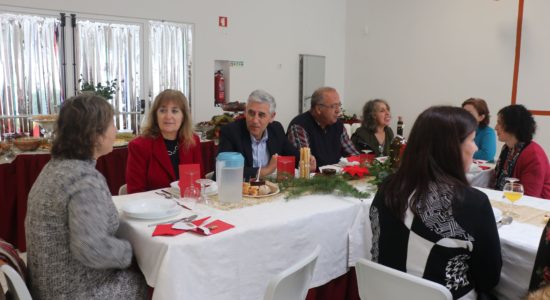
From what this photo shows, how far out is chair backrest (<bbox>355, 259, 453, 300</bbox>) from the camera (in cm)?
128

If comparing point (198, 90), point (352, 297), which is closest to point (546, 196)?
point (352, 297)

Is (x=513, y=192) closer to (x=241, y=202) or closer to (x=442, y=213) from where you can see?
(x=442, y=213)

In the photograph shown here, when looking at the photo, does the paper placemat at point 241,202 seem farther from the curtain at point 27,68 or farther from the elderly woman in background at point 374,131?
the curtain at point 27,68

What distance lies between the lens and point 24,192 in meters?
3.44

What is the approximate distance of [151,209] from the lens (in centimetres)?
182

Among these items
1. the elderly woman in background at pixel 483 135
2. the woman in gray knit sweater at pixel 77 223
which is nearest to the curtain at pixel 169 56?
the elderly woman in background at pixel 483 135

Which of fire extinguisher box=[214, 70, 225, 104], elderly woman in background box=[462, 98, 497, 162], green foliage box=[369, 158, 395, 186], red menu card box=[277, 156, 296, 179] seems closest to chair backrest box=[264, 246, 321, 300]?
red menu card box=[277, 156, 296, 179]

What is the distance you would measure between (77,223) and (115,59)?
15.2ft

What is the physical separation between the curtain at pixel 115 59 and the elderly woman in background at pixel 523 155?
4553mm

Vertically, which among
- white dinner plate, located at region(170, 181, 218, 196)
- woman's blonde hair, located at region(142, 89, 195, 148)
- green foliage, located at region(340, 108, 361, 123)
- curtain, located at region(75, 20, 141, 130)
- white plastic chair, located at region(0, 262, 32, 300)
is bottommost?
white plastic chair, located at region(0, 262, 32, 300)

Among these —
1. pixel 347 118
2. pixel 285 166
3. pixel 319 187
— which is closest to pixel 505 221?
pixel 319 187

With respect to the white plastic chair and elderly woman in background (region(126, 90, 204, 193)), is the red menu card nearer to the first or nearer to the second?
elderly woman in background (region(126, 90, 204, 193))

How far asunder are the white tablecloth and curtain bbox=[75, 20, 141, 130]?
3932 millimetres

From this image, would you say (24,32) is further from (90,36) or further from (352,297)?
(352,297)
